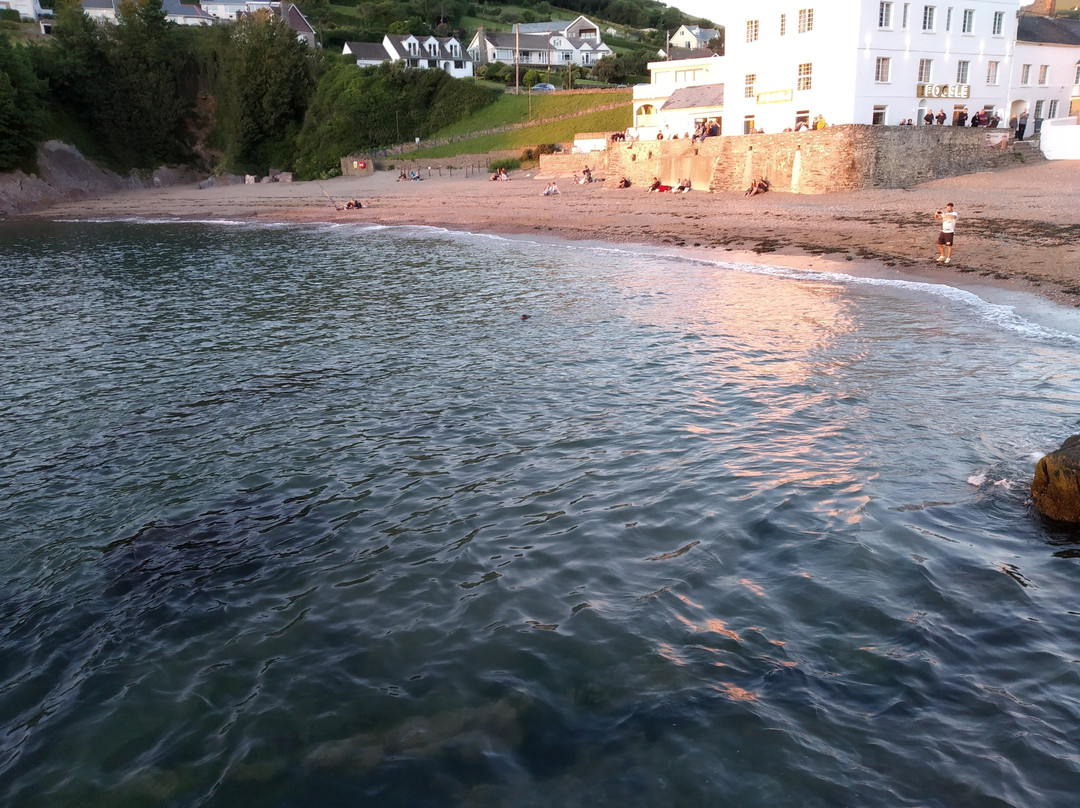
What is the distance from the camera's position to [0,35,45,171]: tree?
5509cm

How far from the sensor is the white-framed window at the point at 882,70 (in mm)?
38359

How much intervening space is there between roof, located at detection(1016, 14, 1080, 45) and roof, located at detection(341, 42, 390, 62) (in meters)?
64.7

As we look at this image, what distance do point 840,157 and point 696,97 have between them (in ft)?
88.5

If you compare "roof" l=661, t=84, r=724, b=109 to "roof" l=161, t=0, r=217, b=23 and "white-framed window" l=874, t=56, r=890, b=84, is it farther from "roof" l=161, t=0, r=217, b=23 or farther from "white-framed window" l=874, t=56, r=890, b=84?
"roof" l=161, t=0, r=217, b=23

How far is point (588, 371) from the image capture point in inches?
535

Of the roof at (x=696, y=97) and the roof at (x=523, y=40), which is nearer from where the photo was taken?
the roof at (x=696, y=97)

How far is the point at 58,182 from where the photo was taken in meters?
61.6

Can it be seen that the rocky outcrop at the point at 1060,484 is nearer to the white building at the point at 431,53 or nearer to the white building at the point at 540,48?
the white building at the point at 431,53

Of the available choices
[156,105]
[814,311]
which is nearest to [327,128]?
[156,105]

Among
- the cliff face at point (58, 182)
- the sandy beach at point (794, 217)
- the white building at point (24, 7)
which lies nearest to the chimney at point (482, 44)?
the cliff face at point (58, 182)

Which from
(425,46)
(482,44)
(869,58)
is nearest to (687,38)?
(482,44)

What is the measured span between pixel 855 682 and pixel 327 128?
7454 centimetres

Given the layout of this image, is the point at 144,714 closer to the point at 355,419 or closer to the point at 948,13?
the point at 355,419

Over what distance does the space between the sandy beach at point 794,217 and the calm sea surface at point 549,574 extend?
5.91m
